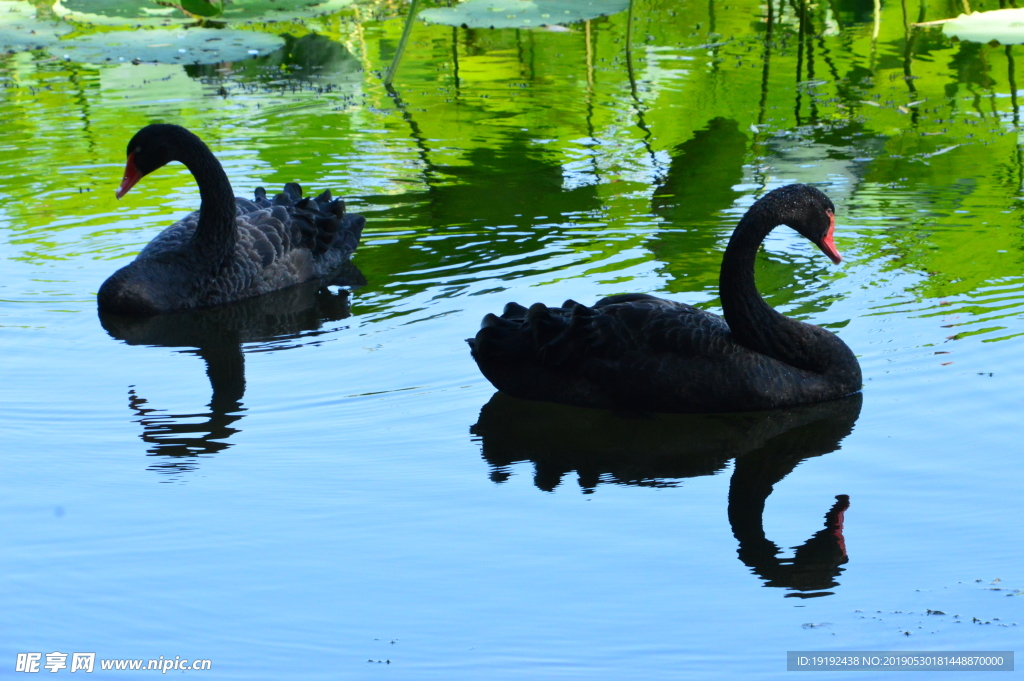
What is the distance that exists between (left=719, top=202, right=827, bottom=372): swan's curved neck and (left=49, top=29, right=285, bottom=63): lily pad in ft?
22.2

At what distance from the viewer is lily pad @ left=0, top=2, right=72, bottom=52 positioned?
13555 millimetres

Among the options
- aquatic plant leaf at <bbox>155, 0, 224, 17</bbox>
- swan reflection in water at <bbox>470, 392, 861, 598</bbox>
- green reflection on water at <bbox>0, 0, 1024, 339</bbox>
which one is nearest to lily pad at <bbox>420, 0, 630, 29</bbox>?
green reflection on water at <bbox>0, 0, 1024, 339</bbox>

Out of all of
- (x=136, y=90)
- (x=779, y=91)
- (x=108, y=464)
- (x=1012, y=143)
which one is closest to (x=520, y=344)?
(x=108, y=464)

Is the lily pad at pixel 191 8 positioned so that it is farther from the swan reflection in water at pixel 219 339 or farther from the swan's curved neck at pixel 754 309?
the swan's curved neck at pixel 754 309

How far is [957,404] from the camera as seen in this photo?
17.1 ft

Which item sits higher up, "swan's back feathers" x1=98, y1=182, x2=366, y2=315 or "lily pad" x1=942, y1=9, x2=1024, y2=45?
"lily pad" x1=942, y1=9, x2=1024, y2=45

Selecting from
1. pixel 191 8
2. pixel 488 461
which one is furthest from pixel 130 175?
pixel 191 8

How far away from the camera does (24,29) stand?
47.0 feet

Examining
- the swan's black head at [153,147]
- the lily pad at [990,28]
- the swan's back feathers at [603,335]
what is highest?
the lily pad at [990,28]

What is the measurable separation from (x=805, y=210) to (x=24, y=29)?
11633 mm

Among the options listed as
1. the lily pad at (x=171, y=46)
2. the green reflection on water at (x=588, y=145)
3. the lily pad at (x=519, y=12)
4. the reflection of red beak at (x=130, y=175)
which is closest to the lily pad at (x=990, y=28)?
the green reflection on water at (x=588, y=145)

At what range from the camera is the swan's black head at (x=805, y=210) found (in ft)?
17.8

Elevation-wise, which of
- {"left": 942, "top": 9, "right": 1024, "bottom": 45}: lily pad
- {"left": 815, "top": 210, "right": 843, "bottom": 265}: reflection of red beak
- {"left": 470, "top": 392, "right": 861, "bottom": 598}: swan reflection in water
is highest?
{"left": 942, "top": 9, "right": 1024, "bottom": 45}: lily pad

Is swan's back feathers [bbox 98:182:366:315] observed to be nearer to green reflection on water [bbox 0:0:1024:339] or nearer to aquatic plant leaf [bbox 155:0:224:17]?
green reflection on water [bbox 0:0:1024:339]
